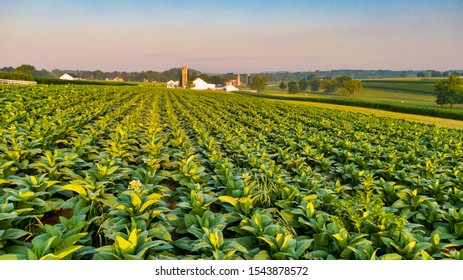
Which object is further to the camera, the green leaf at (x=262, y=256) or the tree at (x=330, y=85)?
the tree at (x=330, y=85)

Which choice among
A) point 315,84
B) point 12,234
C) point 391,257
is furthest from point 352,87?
point 12,234

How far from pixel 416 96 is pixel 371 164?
89.2m

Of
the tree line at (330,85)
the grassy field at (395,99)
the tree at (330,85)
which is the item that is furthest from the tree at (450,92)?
the tree at (330,85)

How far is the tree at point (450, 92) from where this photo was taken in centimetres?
6444

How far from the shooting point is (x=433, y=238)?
3.19 metres

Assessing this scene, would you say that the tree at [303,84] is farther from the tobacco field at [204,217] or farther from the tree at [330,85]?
the tobacco field at [204,217]

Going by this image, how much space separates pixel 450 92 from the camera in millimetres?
64938

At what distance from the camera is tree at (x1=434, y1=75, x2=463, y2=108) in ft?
211

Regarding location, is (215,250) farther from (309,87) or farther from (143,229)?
(309,87)

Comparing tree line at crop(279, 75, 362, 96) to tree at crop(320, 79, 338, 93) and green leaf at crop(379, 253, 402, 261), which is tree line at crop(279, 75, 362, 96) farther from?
green leaf at crop(379, 253, 402, 261)

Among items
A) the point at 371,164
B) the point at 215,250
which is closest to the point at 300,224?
the point at 215,250

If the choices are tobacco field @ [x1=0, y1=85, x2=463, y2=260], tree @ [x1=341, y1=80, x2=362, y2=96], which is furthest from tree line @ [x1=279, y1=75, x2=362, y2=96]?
tobacco field @ [x1=0, y1=85, x2=463, y2=260]

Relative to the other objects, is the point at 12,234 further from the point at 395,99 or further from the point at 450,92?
the point at 395,99

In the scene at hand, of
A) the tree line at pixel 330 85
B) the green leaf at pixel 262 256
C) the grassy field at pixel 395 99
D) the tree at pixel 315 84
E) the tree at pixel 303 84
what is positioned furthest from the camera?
the tree at pixel 303 84
